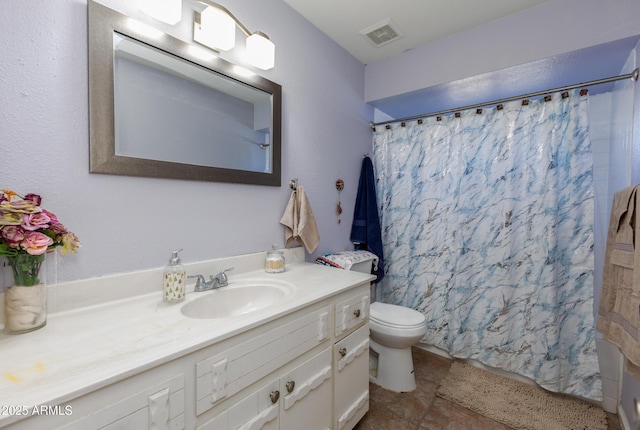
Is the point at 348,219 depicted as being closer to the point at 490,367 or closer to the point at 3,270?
the point at 490,367

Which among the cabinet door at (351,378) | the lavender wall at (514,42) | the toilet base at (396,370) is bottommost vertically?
the toilet base at (396,370)

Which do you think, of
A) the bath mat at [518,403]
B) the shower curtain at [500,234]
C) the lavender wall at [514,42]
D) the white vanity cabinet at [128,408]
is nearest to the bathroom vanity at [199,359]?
the white vanity cabinet at [128,408]

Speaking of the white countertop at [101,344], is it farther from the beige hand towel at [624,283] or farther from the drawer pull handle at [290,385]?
the beige hand towel at [624,283]

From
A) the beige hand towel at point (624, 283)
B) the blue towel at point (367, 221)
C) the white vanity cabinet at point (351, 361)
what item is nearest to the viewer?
the beige hand towel at point (624, 283)

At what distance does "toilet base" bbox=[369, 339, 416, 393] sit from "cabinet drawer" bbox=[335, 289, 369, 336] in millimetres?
585

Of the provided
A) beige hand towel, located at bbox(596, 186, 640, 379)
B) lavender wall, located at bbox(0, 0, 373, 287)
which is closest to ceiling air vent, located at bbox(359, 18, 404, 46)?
lavender wall, located at bbox(0, 0, 373, 287)

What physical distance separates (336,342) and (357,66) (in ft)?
6.86

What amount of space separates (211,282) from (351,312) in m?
0.67

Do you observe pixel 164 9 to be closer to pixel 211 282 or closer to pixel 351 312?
pixel 211 282

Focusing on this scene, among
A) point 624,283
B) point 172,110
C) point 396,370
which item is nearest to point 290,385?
point 396,370

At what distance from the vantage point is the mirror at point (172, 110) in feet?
3.27

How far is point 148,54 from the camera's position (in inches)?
44.2

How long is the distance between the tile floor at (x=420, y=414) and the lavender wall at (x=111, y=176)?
1164 mm

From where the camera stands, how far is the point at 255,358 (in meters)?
0.89
